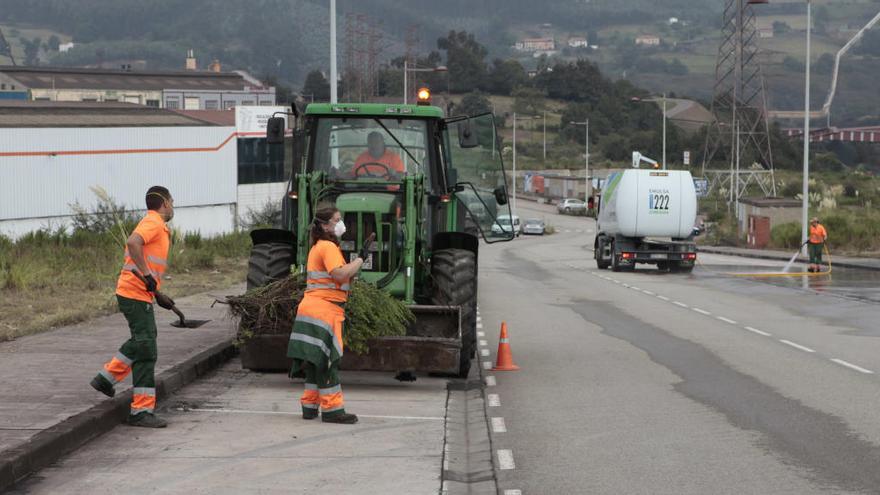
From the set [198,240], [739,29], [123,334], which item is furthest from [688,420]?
[739,29]

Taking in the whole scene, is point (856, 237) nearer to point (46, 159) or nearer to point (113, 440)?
point (46, 159)

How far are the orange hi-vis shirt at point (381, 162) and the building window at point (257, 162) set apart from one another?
2450 inches

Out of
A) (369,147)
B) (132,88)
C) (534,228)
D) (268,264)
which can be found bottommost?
(534,228)

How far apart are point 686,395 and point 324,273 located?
4.30 m

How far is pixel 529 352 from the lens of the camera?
62.3ft

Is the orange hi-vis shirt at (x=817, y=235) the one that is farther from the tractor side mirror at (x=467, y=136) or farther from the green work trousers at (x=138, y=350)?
the green work trousers at (x=138, y=350)

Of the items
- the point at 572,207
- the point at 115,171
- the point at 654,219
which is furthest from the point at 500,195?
the point at 572,207

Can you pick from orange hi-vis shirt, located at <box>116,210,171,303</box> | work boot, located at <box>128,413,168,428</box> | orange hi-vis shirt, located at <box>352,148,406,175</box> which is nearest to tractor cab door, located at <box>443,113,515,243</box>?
orange hi-vis shirt, located at <box>352,148,406,175</box>

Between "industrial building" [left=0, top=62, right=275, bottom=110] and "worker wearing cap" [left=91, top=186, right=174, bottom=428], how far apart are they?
12716 cm

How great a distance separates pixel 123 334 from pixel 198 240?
24.0 m

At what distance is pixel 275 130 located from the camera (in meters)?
17.2

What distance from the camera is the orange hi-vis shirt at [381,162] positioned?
16891 mm

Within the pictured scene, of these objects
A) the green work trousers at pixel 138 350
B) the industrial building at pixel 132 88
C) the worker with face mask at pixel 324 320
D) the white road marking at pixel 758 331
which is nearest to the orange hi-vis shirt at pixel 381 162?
the worker with face mask at pixel 324 320

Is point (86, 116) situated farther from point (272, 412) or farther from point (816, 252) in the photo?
point (272, 412)
